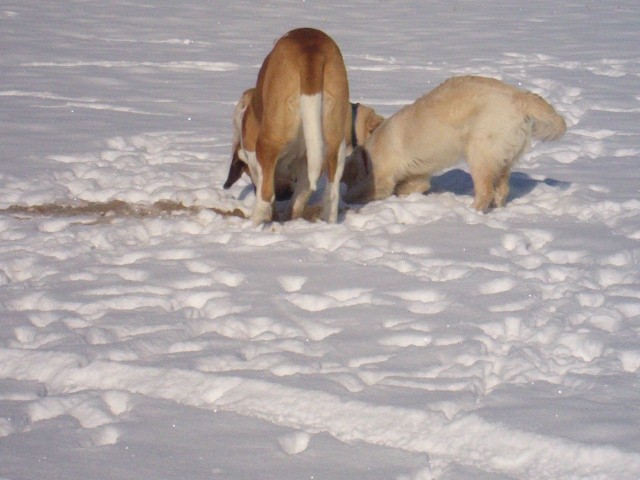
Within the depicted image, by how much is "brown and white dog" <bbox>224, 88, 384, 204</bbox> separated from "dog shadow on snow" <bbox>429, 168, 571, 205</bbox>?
0.70 meters

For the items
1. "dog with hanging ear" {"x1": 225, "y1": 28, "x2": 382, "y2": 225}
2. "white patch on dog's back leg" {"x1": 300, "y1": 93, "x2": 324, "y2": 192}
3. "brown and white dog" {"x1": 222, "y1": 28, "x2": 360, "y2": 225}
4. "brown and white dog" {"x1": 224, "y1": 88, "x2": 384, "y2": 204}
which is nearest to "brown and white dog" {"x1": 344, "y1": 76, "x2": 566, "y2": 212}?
"brown and white dog" {"x1": 224, "y1": 88, "x2": 384, "y2": 204}

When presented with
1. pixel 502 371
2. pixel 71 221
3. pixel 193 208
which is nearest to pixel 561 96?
pixel 193 208

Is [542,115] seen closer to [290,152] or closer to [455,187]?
[455,187]

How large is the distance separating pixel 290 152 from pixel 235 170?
0.70m

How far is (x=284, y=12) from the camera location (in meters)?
16.0

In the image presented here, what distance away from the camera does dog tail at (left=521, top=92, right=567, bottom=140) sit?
6.20 metres

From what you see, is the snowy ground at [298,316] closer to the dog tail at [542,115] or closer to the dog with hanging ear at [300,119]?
the dog with hanging ear at [300,119]

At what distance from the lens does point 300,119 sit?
5.93m

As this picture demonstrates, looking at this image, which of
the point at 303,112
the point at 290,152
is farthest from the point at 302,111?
the point at 290,152

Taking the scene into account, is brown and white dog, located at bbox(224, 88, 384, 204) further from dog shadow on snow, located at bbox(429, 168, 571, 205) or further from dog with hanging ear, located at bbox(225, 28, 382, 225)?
dog shadow on snow, located at bbox(429, 168, 571, 205)

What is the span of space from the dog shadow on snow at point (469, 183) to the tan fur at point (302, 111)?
4.48 ft

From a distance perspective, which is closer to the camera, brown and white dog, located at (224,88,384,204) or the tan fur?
the tan fur

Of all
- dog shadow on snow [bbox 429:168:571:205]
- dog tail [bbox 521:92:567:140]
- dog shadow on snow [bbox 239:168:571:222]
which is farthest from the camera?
dog shadow on snow [bbox 429:168:571:205]

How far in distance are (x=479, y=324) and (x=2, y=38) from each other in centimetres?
1038
